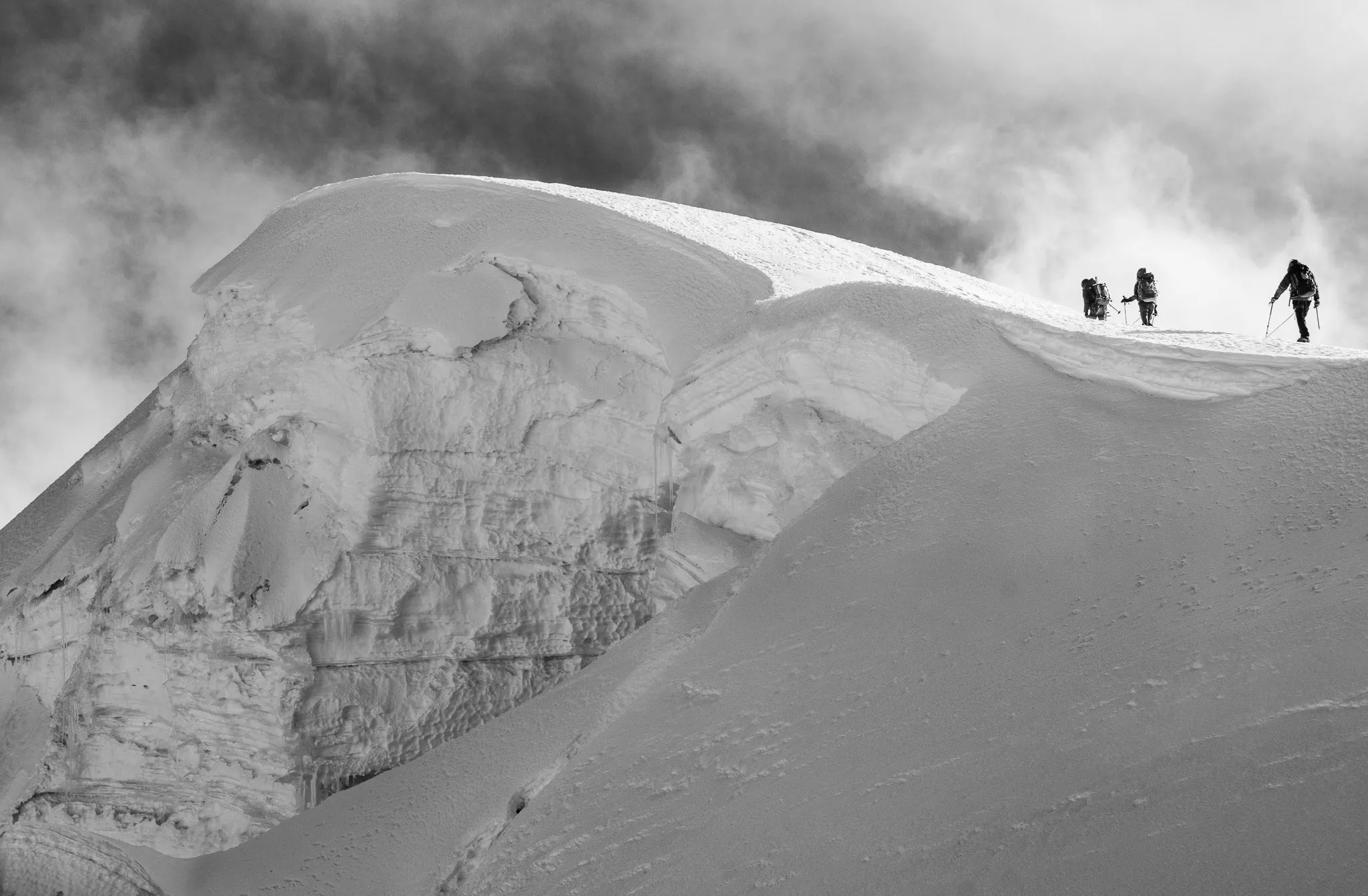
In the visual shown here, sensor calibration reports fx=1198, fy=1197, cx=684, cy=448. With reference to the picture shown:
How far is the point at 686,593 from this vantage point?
35.8 feet

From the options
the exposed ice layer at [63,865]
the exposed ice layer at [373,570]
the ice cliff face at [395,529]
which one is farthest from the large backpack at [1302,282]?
the exposed ice layer at [63,865]

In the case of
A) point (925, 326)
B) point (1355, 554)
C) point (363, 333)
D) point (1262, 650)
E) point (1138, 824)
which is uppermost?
point (363, 333)

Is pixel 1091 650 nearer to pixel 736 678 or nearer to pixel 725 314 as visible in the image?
pixel 736 678

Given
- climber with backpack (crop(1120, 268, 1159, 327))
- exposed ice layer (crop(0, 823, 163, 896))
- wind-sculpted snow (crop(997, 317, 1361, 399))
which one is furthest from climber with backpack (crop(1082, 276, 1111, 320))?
exposed ice layer (crop(0, 823, 163, 896))

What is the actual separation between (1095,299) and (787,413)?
7.35 meters

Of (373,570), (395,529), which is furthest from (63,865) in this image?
(395,529)

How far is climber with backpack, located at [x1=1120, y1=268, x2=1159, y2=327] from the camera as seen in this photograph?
1499 centimetres

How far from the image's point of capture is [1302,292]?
40.0 ft

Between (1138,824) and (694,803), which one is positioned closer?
(1138,824)

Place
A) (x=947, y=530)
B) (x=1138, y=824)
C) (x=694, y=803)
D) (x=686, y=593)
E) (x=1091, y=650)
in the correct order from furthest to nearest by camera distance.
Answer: (x=686, y=593)
(x=947, y=530)
(x=694, y=803)
(x=1091, y=650)
(x=1138, y=824)

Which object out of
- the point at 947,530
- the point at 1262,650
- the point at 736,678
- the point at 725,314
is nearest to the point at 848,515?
the point at 947,530

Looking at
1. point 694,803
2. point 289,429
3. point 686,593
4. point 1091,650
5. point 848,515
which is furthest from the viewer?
point 289,429

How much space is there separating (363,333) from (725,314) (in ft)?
12.8

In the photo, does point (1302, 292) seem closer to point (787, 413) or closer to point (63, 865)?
point (787, 413)
